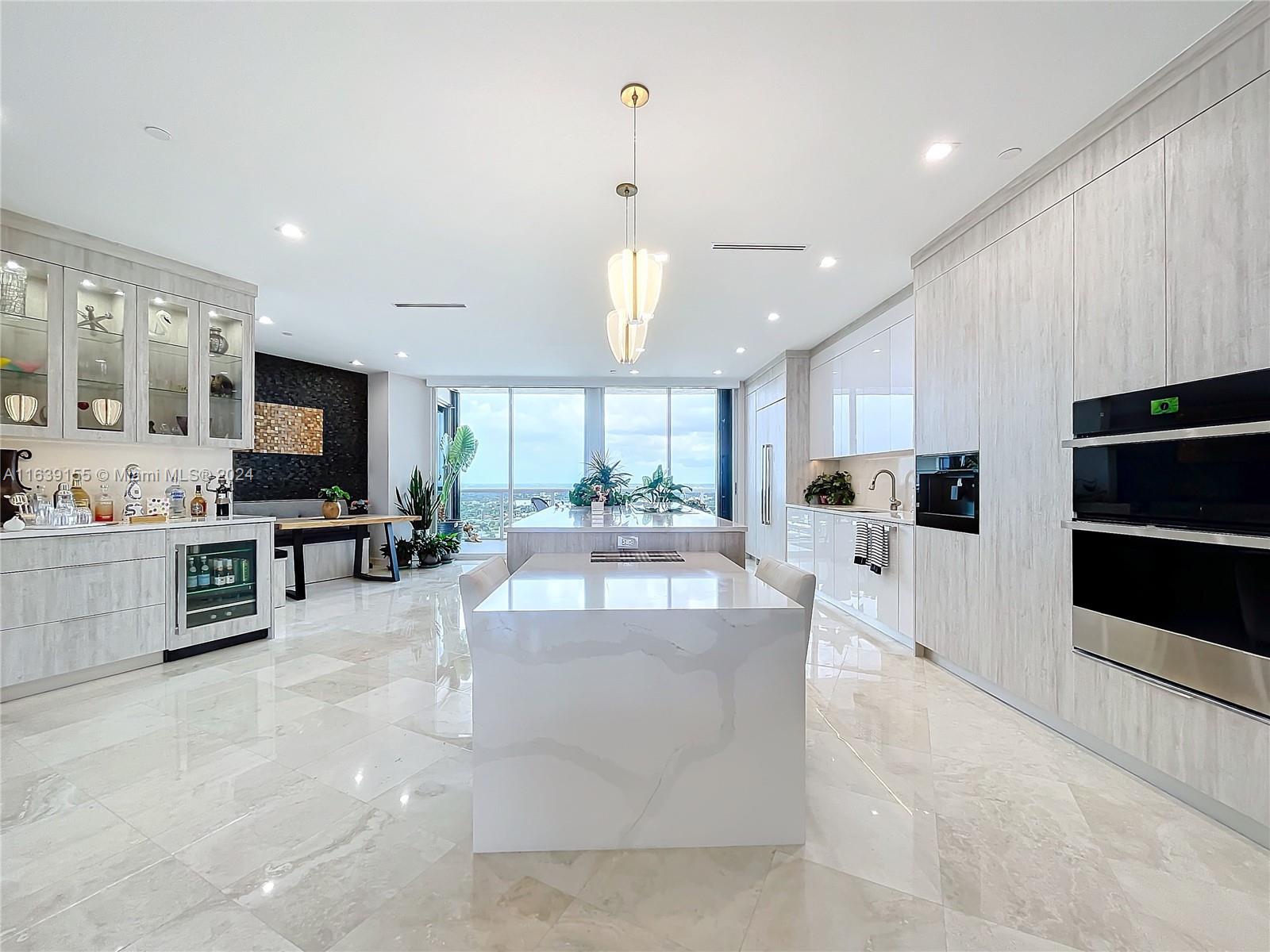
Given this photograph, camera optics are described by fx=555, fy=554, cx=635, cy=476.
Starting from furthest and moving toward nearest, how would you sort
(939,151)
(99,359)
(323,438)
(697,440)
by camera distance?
(697,440), (323,438), (99,359), (939,151)

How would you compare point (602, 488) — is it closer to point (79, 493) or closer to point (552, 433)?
point (79, 493)

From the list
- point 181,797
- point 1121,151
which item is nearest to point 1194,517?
point 1121,151

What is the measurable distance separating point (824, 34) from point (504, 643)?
85.7 inches

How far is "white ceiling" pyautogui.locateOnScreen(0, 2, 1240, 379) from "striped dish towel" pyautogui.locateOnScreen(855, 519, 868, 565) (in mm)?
1881

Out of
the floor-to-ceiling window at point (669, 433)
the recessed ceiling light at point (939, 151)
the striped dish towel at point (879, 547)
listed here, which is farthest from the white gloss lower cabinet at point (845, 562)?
the floor-to-ceiling window at point (669, 433)

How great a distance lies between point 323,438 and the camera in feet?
22.9

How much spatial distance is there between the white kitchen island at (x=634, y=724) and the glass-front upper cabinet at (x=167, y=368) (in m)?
3.40

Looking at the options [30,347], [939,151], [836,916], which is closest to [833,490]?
[939,151]

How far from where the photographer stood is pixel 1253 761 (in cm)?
172

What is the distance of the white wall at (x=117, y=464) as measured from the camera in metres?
3.29

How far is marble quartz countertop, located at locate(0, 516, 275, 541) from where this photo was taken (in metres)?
2.92

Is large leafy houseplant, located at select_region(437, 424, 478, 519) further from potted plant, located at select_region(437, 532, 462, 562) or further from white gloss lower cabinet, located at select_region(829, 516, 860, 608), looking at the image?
white gloss lower cabinet, located at select_region(829, 516, 860, 608)

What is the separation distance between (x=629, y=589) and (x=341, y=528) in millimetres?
5679

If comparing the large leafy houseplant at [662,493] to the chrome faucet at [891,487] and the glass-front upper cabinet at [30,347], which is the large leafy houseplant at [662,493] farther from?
Answer: the glass-front upper cabinet at [30,347]
